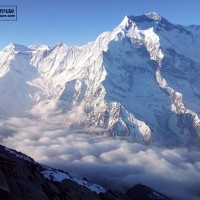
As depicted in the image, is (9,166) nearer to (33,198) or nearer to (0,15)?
(33,198)

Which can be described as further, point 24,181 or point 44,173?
point 44,173

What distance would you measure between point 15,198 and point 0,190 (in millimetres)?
7247

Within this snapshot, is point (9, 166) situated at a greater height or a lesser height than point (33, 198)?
greater

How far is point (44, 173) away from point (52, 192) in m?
47.3

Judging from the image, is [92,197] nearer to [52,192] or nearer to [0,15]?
[52,192]

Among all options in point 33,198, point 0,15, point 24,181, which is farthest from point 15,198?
point 0,15

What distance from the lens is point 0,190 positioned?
10744 centimetres

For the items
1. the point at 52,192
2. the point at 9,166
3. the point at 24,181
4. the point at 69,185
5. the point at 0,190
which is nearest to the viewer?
the point at 0,190

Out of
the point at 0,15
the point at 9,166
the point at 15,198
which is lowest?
the point at 15,198

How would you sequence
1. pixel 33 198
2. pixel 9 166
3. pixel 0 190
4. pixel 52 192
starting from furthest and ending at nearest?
pixel 52 192 → pixel 9 166 → pixel 33 198 → pixel 0 190

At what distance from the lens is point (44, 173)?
646ft

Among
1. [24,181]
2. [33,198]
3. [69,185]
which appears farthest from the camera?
[69,185]

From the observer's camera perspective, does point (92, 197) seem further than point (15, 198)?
Yes

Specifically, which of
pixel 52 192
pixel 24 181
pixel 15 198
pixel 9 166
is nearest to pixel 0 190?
pixel 15 198
